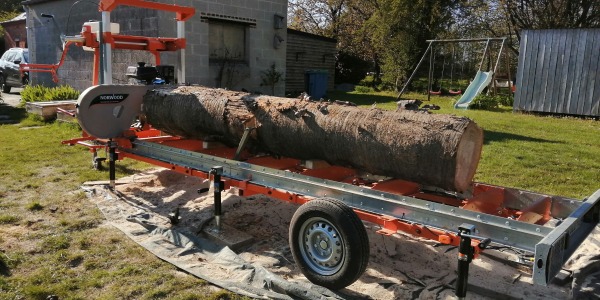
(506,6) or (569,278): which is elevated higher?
(506,6)

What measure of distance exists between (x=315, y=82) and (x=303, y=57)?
6.13ft

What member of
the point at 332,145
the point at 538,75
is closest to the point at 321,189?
the point at 332,145

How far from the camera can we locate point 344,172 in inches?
193

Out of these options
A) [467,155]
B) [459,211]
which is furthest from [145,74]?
[459,211]

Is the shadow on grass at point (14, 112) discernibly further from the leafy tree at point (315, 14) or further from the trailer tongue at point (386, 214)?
the leafy tree at point (315, 14)

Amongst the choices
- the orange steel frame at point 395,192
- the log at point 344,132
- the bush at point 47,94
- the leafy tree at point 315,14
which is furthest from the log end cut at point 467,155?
the leafy tree at point 315,14

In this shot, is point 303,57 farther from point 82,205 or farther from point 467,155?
point 467,155

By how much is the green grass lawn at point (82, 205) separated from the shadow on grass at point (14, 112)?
74 centimetres

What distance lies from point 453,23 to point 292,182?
23.8 metres

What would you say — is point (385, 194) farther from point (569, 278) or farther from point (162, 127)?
point (162, 127)

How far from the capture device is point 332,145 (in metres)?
4.45

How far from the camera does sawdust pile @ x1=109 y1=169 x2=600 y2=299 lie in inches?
150

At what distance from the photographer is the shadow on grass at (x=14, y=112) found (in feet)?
40.4

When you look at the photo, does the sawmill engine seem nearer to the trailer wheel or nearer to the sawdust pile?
the sawdust pile
